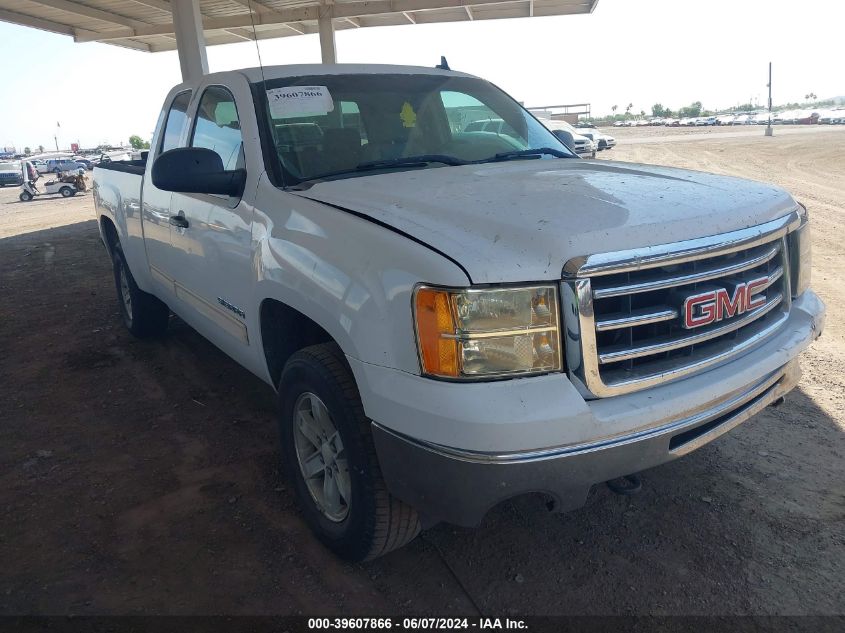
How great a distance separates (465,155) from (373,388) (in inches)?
65.6

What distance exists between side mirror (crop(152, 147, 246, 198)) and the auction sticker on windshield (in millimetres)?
375

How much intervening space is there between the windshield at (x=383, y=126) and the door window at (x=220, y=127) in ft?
0.70

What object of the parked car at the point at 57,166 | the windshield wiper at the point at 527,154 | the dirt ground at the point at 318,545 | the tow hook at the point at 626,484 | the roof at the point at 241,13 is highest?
the roof at the point at 241,13

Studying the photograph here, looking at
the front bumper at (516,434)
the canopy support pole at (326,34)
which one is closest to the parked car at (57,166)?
the canopy support pole at (326,34)

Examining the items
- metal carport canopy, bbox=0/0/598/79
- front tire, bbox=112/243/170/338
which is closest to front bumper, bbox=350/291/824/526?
front tire, bbox=112/243/170/338

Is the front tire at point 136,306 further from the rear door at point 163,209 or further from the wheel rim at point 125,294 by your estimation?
the rear door at point 163,209

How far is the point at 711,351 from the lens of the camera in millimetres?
2260

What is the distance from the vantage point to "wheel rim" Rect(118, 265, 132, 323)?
5629 mm

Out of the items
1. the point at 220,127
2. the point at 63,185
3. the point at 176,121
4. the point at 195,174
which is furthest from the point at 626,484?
the point at 63,185

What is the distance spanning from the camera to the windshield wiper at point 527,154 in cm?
337

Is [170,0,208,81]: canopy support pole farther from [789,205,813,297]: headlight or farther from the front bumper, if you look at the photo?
the front bumper

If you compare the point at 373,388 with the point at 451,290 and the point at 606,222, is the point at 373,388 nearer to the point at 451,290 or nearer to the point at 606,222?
the point at 451,290

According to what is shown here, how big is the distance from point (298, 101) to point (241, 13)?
649 inches

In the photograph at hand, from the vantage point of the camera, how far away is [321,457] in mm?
2717
